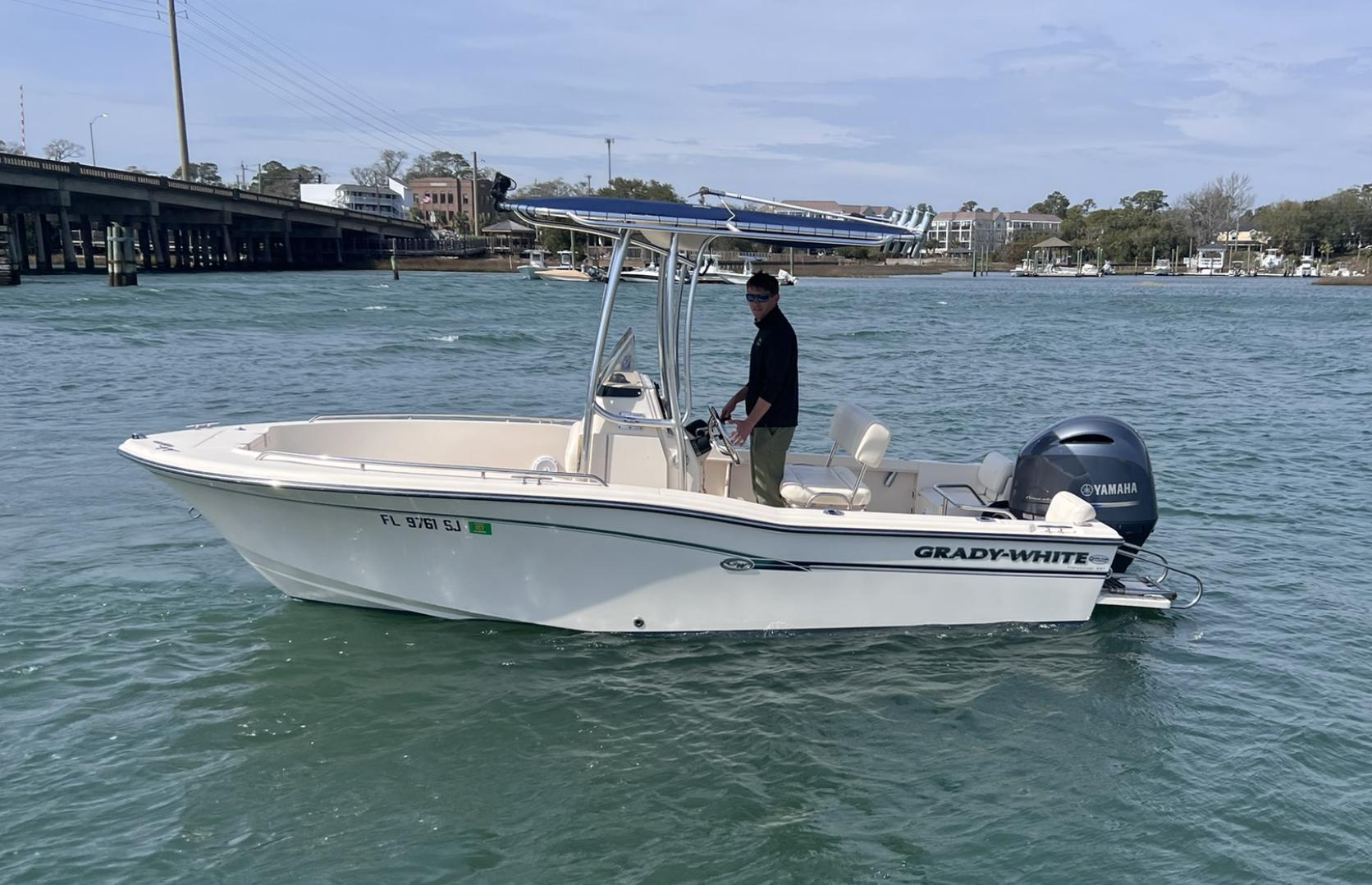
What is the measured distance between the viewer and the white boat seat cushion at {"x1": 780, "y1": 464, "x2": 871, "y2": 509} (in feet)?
21.1

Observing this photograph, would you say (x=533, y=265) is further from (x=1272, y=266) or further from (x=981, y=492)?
(x=1272, y=266)

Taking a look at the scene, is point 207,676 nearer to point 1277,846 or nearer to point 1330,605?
point 1277,846

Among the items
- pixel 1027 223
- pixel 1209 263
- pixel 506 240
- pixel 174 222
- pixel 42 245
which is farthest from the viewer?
pixel 1027 223

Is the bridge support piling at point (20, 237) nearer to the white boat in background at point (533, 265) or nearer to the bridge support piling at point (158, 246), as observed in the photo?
the bridge support piling at point (158, 246)

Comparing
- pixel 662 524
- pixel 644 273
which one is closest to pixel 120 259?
pixel 644 273

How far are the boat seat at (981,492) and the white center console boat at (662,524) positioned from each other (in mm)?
373

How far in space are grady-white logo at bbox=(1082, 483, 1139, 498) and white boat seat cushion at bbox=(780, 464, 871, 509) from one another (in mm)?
1423

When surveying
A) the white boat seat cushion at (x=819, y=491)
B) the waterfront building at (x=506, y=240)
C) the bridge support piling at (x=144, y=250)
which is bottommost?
the white boat seat cushion at (x=819, y=491)

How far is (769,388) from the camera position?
628 cm

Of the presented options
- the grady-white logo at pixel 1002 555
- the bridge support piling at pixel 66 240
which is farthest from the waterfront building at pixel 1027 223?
the grady-white logo at pixel 1002 555

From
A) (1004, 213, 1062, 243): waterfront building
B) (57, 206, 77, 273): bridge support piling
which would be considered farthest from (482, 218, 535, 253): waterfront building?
(1004, 213, 1062, 243): waterfront building

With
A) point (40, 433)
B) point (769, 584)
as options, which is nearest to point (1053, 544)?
point (769, 584)

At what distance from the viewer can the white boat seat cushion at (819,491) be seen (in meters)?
6.44

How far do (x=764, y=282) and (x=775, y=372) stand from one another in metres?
0.56
